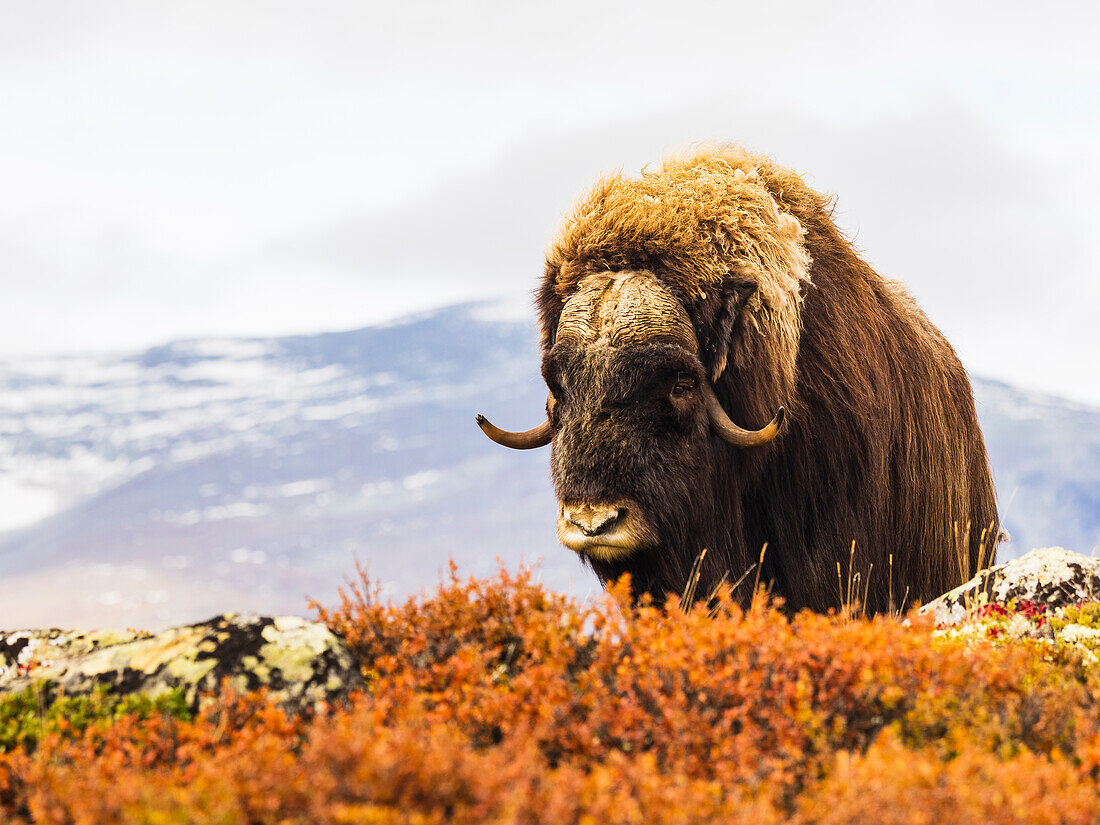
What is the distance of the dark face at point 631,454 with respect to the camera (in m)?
4.48

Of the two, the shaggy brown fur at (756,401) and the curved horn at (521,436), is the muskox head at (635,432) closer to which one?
the shaggy brown fur at (756,401)

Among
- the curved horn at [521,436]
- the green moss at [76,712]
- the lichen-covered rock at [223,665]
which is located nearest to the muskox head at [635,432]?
the curved horn at [521,436]

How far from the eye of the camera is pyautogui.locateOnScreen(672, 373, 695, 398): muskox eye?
4703 millimetres

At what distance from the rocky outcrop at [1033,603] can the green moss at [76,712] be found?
2.74 meters

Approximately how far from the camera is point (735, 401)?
4902 millimetres

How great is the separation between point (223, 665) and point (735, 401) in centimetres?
288

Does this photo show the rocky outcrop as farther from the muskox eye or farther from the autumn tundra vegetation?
the muskox eye

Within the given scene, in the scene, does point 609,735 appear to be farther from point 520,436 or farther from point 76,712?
point 520,436

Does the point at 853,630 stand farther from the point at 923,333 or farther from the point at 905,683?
the point at 923,333

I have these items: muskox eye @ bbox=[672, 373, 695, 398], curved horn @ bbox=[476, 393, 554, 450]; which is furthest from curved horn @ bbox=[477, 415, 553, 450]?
muskox eye @ bbox=[672, 373, 695, 398]

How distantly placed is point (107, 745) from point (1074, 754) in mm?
2559

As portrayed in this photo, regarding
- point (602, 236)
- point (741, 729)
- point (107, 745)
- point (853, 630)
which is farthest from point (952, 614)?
point (107, 745)

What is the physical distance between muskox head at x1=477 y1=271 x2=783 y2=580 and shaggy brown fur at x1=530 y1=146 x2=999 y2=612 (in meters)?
0.01

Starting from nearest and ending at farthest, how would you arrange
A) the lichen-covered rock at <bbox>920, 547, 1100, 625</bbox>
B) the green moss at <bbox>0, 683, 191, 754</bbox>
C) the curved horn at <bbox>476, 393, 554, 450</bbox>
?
the green moss at <bbox>0, 683, 191, 754</bbox> < the lichen-covered rock at <bbox>920, 547, 1100, 625</bbox> < the curved horn at <bbox>476, 393, 554, 450</bbox>
